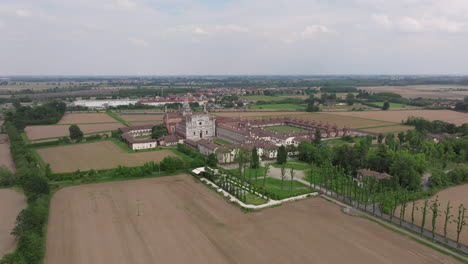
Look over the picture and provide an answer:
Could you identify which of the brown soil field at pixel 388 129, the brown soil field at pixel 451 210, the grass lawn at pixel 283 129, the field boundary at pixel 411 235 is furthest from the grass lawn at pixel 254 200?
the brown soil field at pixel 388 129

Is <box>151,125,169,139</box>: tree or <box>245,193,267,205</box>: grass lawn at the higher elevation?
<box>151,125,169,139</box>: tree

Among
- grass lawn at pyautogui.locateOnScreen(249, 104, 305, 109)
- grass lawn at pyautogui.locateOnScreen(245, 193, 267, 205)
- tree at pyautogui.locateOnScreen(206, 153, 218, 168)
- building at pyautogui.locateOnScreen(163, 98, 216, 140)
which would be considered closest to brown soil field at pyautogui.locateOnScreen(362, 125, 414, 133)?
building at pyautogui.locateOnScreen(163, 98, 216, 140)

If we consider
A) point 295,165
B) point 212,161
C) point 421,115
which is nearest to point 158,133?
point 212,161

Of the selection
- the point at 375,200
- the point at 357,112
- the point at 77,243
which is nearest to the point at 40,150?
the point at 77,243

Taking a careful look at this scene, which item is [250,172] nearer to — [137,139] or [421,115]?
[137,139]

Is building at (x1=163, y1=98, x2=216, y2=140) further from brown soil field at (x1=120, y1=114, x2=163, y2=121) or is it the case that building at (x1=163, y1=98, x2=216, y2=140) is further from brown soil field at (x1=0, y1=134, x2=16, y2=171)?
brown soil field at (x1=0, y1=134, x2=16, y2=171)
